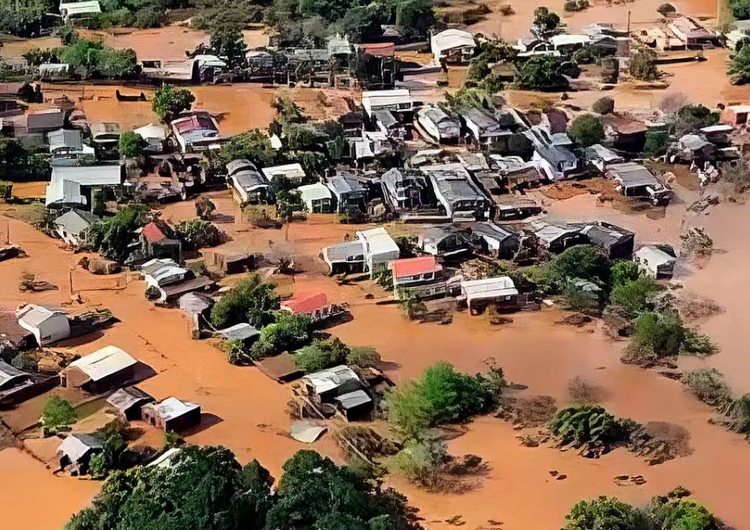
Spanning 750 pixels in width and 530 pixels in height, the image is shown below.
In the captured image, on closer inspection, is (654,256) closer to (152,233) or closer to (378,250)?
(378,250)

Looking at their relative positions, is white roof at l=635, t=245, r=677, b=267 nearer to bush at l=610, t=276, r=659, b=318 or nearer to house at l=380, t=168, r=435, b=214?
bush at l=610, t=276, r=659, b=318

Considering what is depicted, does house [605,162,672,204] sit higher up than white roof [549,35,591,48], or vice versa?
white roof [549,35,591,48]

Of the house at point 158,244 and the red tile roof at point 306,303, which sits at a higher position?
the house at point 158,244

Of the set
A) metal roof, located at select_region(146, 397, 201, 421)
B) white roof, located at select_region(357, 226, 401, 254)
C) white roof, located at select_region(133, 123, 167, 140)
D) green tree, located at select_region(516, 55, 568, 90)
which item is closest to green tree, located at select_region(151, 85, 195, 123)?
white roof, located at select_region(133, 123, 167, 140)

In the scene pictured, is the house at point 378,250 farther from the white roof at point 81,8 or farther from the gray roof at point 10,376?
the white roof at point 81,8

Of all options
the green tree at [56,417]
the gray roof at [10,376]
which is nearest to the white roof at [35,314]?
the gray roof at [10,376]

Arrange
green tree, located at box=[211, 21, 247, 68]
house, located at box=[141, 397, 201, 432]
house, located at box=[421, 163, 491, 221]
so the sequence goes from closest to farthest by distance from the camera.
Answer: house, located at box=[141, 397, 201, 432] < house, located at box=[421, 163, 491, 221] < green tree, located at box=[211, 21, 247, 68]
